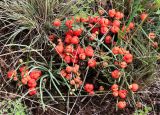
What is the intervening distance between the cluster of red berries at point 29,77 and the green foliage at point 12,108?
174 millimetres

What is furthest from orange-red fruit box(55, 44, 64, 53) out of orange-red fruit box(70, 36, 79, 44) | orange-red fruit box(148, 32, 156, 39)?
orange-red fruit box(148, 32, 156, 39)

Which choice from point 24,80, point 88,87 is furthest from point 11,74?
point 88,87

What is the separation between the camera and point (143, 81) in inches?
150

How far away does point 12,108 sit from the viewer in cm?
347

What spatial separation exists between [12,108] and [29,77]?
0.34 m

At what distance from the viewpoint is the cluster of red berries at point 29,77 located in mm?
3639

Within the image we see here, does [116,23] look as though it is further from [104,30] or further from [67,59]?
[67,59]

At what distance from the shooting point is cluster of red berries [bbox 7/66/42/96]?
3639 millimetres

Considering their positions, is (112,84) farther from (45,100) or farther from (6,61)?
(6,61)

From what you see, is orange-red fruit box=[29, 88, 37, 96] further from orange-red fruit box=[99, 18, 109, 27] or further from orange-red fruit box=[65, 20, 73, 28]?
orange-red fruit box=[99, 18, 109, 27]

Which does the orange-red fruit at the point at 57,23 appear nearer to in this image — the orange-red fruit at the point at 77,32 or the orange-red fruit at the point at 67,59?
the orange-red fruit at the point at 77,32

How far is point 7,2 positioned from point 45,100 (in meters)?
1.15

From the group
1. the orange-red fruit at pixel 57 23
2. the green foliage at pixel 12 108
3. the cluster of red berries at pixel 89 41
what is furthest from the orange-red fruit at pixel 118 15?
the green foliage at pixel 12 108

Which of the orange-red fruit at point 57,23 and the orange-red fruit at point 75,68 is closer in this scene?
the orange-red fruit at point 75,68
